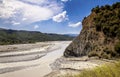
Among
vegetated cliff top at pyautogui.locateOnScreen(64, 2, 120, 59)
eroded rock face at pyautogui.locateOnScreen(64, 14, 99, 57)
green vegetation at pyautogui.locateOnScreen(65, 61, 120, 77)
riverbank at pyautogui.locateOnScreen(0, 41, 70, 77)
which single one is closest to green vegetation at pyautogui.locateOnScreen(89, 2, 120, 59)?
vegetated cliff top at pyautogui.locateOnScreen(64, 2, 120, 59)

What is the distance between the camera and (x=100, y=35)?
33406 mm

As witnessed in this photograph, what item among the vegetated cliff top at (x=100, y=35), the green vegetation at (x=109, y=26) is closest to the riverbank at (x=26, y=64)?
the vegetated cliff top at (x=100, y=35)

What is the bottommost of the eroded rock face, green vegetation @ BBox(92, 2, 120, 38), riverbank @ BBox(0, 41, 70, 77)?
riverbank @ BBox(0, 41, 70, 77)

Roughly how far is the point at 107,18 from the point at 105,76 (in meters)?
31.4

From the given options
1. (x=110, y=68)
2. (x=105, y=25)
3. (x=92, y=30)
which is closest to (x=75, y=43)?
(x=92, y=30)

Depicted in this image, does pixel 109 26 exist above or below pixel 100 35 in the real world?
above

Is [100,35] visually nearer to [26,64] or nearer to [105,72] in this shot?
[26,64]

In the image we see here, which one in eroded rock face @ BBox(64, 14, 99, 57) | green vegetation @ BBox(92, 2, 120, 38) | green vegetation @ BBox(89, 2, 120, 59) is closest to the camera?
green vegetation @ BBox(89, 2, 120, 59)

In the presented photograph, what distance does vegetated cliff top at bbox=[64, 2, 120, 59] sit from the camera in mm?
29866

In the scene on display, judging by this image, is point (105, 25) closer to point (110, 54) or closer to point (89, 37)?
point (89, 37)

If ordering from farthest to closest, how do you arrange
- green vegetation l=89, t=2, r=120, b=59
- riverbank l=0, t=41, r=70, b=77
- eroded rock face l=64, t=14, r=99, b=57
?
eroded rock face l=64, t=14, r=99, b=57
green vegetation l=89, t=2, r=120, b=59
riverbank l=0, t=41, r=70, b=77

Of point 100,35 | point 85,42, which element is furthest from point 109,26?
point 85,42

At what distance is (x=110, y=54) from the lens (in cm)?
2797

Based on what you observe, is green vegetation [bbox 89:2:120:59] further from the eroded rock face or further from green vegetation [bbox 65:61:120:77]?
green vegetation [bbox 65:61:120:77]
